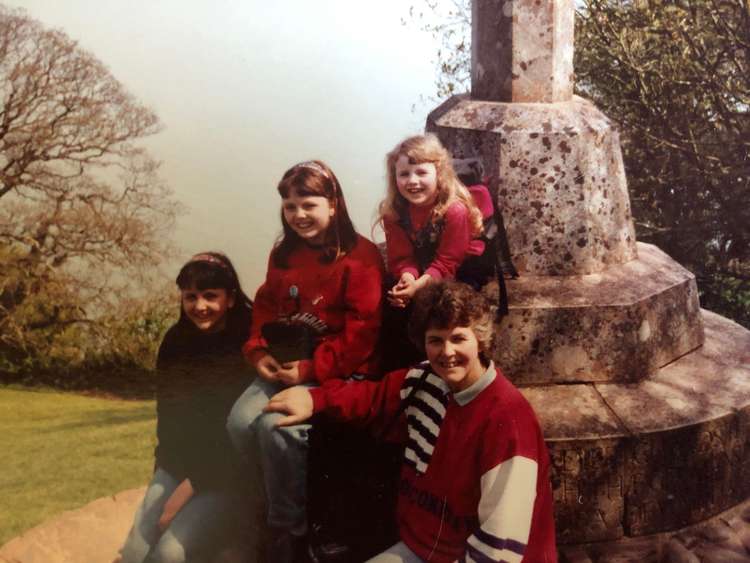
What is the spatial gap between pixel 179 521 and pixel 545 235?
2.03 m

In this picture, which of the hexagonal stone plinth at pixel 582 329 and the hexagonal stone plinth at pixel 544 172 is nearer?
the hexagonal stone plinth at pixel 582 329

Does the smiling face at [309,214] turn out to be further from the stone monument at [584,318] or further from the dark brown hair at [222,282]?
the stone monument at [584,318]

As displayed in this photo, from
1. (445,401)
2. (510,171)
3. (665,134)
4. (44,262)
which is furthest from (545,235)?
(665,134)

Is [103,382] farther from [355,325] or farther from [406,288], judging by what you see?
[406,288]

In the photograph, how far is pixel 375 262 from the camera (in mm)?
3555

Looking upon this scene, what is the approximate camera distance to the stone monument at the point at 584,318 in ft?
12.9

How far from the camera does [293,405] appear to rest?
11.5 feet

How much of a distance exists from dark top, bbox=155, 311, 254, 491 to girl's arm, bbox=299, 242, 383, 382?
14.6 inches

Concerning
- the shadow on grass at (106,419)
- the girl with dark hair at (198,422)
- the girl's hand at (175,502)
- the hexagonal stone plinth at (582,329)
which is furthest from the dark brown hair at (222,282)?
the shadow on grass at (106,419)

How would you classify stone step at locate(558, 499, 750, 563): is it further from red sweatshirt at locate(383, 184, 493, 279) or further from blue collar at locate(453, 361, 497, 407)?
red sweatshirt at locate(383, 184, 493, 279)

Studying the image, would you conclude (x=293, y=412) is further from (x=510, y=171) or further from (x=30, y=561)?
(x=30, y=561)

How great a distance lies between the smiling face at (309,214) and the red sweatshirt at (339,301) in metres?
0.07

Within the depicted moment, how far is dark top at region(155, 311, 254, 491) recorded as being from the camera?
376cm

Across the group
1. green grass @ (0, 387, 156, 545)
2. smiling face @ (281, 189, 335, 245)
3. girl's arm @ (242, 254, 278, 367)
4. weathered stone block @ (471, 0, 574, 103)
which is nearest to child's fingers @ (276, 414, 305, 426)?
girl's arm @ (242, 254, 278, 367)
